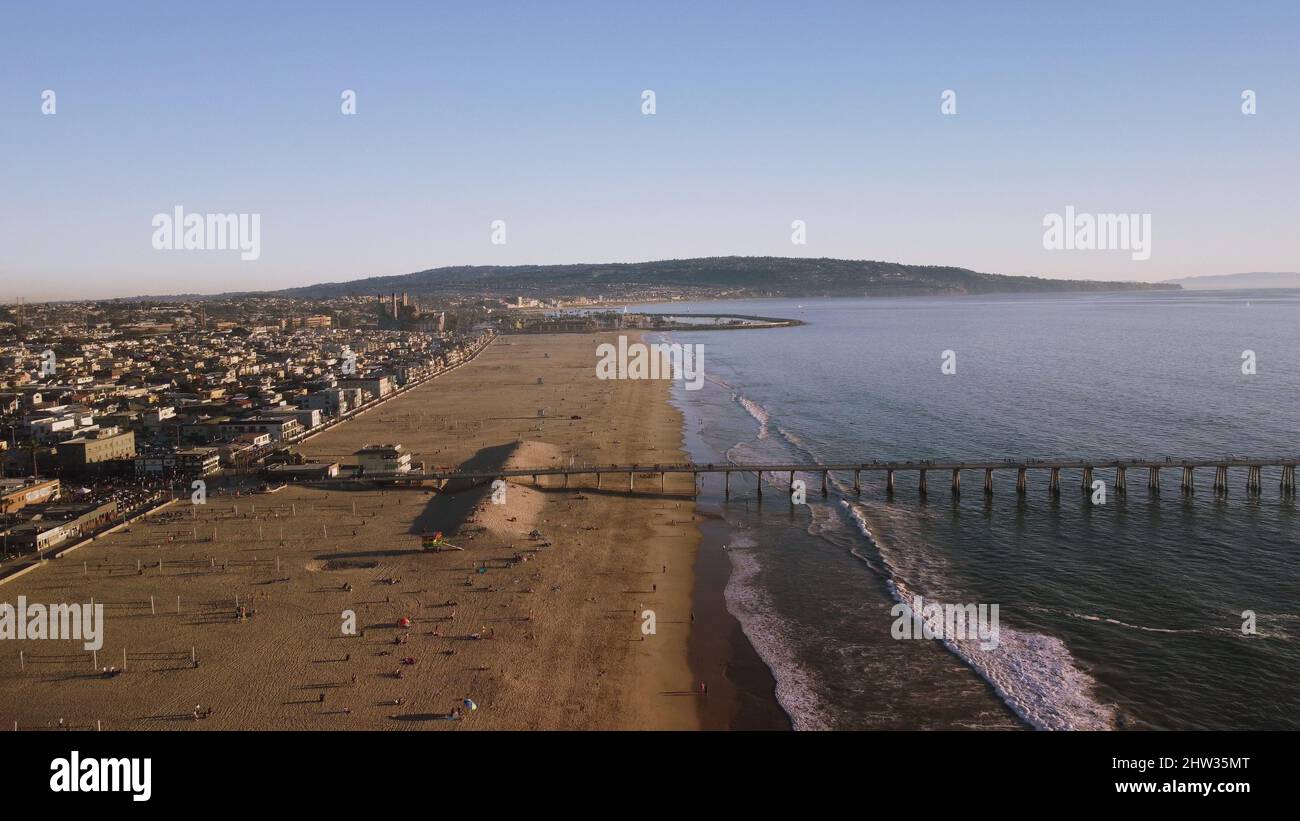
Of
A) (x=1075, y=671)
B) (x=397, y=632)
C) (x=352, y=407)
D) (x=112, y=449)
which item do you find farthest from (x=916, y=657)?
(x=352, y=407)

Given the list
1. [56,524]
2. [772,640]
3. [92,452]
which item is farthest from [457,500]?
[92,452]

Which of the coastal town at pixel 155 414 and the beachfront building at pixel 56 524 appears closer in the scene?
the beachfront building at pixel 56 524

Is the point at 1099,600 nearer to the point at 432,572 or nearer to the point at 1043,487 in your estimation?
the point at 1043,487

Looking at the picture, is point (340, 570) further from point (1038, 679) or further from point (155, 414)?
point (155, 414)

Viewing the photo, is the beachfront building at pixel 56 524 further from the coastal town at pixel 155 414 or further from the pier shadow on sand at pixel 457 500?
the pier shadow on sand at pixel 457 500

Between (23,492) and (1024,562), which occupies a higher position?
(23,492)

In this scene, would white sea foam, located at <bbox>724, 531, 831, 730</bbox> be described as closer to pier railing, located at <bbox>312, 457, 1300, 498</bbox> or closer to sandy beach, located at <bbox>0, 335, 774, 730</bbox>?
sandy beach, located at <bbox>0, 335, 774, 730</bbox>

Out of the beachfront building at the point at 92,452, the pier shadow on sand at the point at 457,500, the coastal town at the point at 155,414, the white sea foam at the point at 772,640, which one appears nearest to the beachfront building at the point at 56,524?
the coastal town at the point at 155,414
